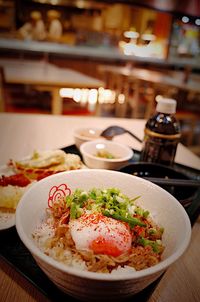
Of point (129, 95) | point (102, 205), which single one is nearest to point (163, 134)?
point (102, 205)

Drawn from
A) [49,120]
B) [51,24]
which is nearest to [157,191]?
[49,120]

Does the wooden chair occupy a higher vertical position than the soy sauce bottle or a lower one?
lower

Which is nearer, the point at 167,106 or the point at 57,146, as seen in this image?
the point at 167,106

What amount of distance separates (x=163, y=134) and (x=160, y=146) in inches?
2.0

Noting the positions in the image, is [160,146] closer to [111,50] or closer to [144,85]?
[144,85]

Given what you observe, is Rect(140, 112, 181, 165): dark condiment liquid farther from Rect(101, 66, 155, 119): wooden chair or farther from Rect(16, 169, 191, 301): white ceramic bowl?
Rect(101, 66, 155, 119): wooden chair

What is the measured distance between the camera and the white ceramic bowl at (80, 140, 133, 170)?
1081 mm

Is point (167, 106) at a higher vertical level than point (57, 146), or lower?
higher

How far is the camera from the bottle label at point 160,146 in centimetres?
114

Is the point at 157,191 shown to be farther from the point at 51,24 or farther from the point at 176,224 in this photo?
the point at 51,24

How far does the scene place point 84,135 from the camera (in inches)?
55.4

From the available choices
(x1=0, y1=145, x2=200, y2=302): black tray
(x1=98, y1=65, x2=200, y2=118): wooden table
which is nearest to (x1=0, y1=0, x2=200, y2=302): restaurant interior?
(x1=0, y1=145, x2=200, y2=302): black tray

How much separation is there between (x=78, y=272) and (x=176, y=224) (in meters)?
0.29

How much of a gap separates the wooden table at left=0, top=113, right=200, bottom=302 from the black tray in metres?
0.02
